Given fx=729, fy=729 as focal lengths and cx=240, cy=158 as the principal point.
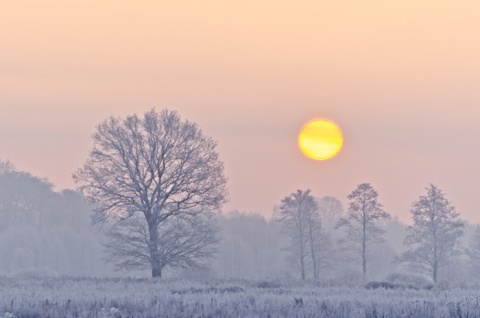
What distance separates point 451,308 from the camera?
20.3 metres

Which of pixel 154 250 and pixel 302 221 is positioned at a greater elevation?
pixel 302 221

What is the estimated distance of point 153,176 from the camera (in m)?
41.7

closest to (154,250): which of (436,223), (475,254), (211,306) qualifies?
(211,306)

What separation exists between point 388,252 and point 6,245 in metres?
60.5

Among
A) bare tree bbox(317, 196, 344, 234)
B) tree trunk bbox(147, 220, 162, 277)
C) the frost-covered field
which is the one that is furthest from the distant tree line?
bare tree bbox(317, 196, 344, 234)

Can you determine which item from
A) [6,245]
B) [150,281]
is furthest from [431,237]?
[6,245]

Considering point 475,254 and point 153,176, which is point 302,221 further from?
point 153,176

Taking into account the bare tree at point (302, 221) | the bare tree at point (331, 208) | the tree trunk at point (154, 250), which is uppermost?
Answer: the bare tree at point (331, 208)

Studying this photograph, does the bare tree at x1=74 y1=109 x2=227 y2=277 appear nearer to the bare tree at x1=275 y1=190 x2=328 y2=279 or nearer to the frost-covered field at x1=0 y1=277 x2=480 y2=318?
the frost-covered field at x1=0 y1=277 x2=480 y2=318

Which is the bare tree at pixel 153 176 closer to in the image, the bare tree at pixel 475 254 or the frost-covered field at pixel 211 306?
the frost-covered field at pixel 211 306

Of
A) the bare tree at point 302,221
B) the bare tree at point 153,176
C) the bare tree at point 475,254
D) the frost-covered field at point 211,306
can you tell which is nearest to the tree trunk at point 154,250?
the bare tree at point 153,176

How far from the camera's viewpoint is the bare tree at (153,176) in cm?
4141

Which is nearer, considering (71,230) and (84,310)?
(84,310)

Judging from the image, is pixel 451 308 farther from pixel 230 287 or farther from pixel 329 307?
pixel 230 287
